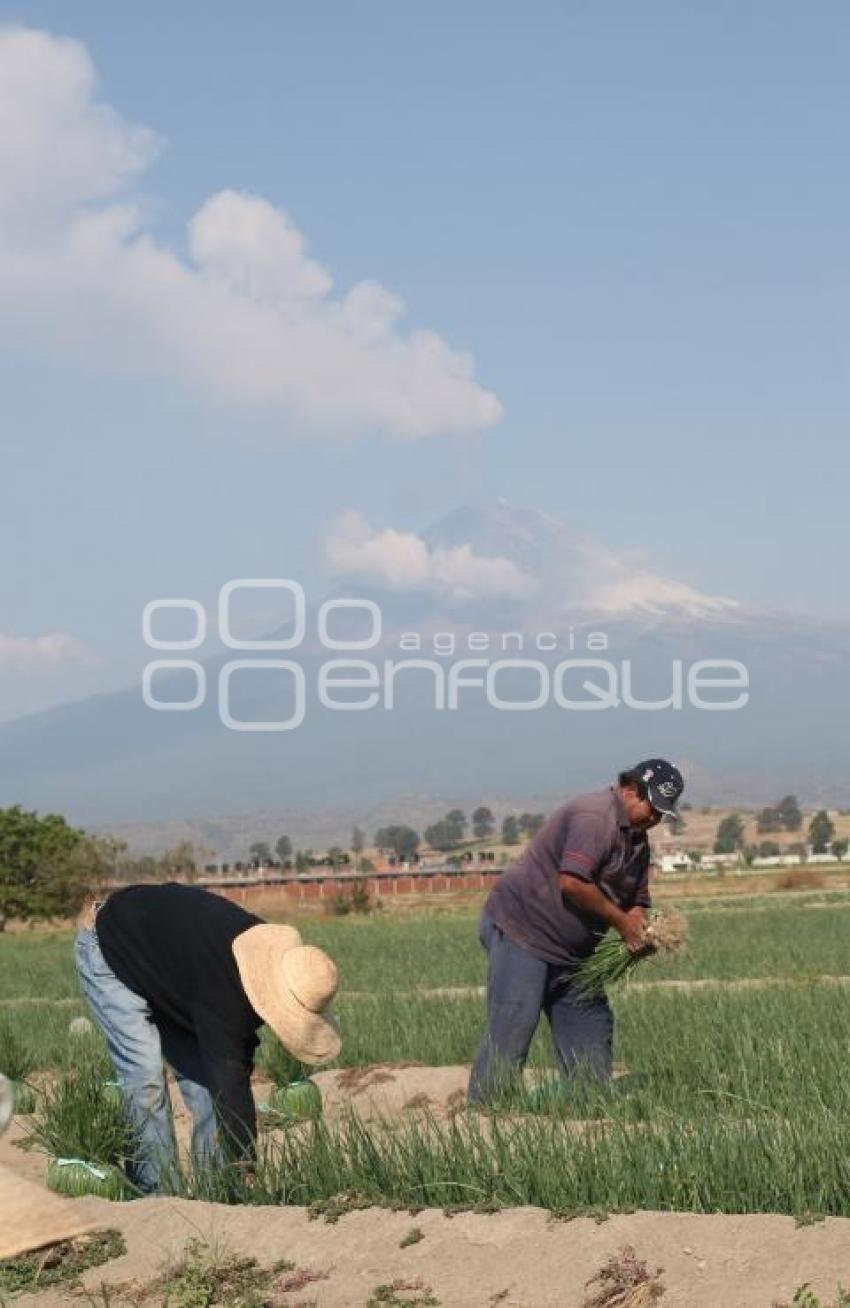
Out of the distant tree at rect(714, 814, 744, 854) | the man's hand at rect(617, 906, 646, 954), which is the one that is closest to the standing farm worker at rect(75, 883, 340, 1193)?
the man's hand at rect(617, 906, 646, 954)

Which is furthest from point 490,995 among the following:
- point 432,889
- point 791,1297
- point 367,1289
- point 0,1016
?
point 432,889

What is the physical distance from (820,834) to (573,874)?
6266 inches

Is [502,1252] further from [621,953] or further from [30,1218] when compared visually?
[621,953]

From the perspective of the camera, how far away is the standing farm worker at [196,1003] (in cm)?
693

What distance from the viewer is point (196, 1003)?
7.08 m

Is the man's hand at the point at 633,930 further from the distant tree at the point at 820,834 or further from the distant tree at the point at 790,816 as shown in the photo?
the distant tree at the point at 790,816

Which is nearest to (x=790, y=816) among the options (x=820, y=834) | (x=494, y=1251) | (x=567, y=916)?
(x=820, y=834)

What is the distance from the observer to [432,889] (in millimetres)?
80250

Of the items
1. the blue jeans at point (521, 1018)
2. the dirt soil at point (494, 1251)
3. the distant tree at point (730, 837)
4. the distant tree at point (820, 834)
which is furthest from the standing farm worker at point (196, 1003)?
the distant tree at point (730, 837)

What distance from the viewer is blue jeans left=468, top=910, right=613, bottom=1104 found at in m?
8.90

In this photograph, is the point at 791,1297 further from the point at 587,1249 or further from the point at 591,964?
the point at 591,964

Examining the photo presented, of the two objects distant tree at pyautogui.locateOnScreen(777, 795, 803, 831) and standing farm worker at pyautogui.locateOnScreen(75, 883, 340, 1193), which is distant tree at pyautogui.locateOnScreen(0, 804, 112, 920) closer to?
standing farm worker at pyautogui.locateOnScreen(75, 883, 340, 1193)

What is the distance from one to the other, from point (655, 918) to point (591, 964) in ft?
1.16

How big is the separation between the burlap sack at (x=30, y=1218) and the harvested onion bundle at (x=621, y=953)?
10.7ft
